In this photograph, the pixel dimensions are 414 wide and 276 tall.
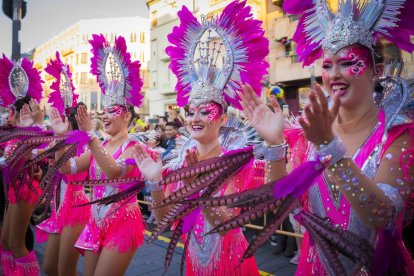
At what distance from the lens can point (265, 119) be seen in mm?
1620

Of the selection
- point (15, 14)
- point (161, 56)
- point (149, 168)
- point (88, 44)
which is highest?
point (88, 44)

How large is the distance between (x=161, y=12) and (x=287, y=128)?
2403 centimetres

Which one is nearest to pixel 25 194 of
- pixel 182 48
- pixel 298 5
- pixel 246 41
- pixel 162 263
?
pixel 162 263

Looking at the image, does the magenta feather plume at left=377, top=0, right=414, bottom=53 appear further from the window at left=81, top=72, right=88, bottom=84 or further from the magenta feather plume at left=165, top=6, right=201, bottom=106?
the window at left=81, top=72, right=88, bottom=84

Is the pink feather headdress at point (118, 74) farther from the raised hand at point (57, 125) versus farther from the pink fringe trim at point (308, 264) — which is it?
the pink fringe trim at point (308, 264)

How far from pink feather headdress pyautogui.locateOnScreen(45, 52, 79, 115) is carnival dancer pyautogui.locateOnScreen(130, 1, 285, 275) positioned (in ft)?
5.70

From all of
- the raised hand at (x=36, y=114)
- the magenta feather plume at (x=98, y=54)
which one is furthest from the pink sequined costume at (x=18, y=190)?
the magenta feather plume at (x=98, y=54)

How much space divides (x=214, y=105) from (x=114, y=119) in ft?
4.20

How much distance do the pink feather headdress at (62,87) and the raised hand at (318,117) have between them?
3255 mm

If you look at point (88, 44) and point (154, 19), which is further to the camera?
point (88, 44)

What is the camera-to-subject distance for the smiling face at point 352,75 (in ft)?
5.16

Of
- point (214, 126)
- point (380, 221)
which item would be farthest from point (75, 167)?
point (380, 221)

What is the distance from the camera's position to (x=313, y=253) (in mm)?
1747

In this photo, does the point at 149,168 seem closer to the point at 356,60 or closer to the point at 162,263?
the point at 356,60
